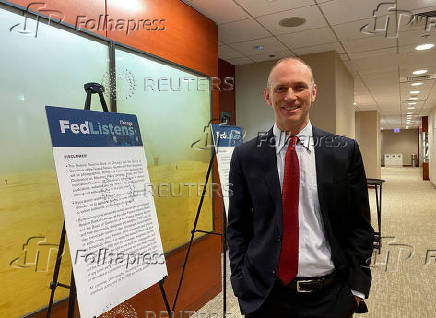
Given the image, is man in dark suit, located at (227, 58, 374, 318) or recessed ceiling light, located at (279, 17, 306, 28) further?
recessed ceiling light, located at (279, 17, 306, 28)

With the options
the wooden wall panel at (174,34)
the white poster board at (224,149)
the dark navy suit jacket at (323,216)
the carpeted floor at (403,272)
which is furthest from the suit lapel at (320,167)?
the carpeted floor at (403,272)

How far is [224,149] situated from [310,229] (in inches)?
64.4

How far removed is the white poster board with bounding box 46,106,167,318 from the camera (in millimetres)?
1425

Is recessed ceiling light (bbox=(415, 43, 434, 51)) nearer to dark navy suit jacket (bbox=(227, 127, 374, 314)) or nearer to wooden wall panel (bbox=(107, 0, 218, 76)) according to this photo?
wooden wall panel (bbox=(107, 0, 218, 76))

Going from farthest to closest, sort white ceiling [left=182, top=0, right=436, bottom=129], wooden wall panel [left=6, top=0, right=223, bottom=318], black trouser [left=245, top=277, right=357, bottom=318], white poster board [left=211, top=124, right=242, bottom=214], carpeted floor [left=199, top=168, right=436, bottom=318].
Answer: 1. white ceiling [left=182, top=0, right=436, bottom=129]
2. carpeted floor [left=199, top=168, right=436, bottom=318]
3. white poster board [left=211, top=124, right=242, bottom=214]
4. wooden wall panel [left=6, top=0, right=223, bottom=318]
5. black trouser [left=245, top=277, right=357, bottom=318]

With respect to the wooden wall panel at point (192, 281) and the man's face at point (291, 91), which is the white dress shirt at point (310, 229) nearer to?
the man's face at point (291, 91)

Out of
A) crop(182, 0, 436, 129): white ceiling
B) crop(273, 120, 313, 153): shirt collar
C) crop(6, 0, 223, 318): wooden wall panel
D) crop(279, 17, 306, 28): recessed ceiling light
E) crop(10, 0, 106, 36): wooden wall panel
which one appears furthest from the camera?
crop(279, 17, 306, 28): recessed ceiling light

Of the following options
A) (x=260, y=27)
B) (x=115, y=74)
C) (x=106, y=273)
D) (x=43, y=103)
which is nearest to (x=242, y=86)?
(x=260, y=27)

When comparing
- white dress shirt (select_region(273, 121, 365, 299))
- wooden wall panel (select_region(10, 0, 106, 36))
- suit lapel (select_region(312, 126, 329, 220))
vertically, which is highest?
wooden wall panel (select_region(10, 0, 106, 36))

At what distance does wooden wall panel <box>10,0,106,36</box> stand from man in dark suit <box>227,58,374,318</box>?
129 centimetres

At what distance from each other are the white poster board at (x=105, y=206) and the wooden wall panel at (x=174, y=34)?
841 millimetres

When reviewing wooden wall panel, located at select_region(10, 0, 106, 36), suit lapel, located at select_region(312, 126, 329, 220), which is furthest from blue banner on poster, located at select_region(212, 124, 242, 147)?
suit lapel, located at select_region(312, 126, 329, 220)

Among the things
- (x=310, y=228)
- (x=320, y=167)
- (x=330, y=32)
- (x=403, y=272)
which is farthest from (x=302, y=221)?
(x=330, y=32)

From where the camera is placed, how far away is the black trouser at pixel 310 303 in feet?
4.16
